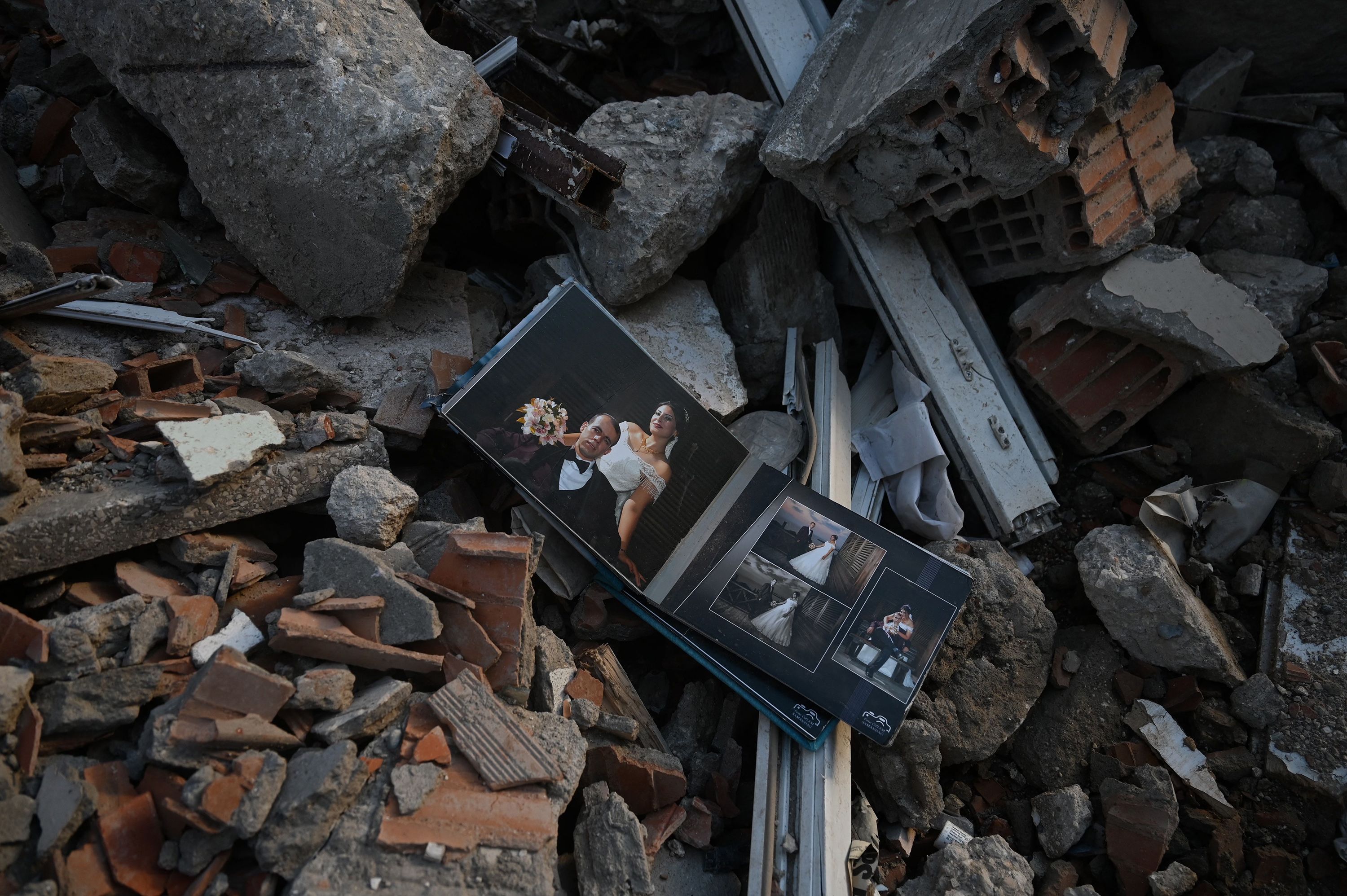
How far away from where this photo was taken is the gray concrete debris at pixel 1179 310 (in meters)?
3.38

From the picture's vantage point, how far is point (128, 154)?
310 cm

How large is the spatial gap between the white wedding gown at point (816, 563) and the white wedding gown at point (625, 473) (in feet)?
2.02

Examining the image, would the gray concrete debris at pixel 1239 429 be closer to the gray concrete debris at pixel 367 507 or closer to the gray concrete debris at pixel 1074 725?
the gray concrete debris at pixel 1074 725

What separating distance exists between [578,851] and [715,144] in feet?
9.24

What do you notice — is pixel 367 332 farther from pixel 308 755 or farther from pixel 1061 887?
pixel 1061 887

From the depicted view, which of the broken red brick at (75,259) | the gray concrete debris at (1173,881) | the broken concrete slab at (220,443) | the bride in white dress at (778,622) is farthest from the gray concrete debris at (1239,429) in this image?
the broken red brick at (75,259)

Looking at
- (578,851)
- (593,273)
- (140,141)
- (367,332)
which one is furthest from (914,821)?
(140,141)

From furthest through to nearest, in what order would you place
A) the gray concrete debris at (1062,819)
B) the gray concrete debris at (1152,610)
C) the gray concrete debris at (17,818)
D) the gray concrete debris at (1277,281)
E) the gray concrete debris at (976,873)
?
the gray concrete debris at (1277,281)
the gray concrete debris at (1152,610)
the gray concrete debris at (1062,819)
the gray concrete debris at (976,873)
the gray concrete debris at (17,818)

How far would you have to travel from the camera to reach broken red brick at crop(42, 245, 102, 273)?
2977 mm

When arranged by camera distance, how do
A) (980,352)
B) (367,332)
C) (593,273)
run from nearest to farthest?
(367,332), (593,273), (980,352)

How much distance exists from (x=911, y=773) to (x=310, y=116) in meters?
3.11

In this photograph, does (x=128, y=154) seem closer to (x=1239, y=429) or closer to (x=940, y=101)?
(x=940, y=101)

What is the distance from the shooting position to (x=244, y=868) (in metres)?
1.97

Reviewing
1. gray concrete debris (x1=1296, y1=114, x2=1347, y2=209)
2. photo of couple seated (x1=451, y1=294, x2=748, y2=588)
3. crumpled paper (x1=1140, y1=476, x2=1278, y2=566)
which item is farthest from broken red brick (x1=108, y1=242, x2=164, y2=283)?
gray concrete debris (x1=1296, y1=114, x2=1347, y2=209)
